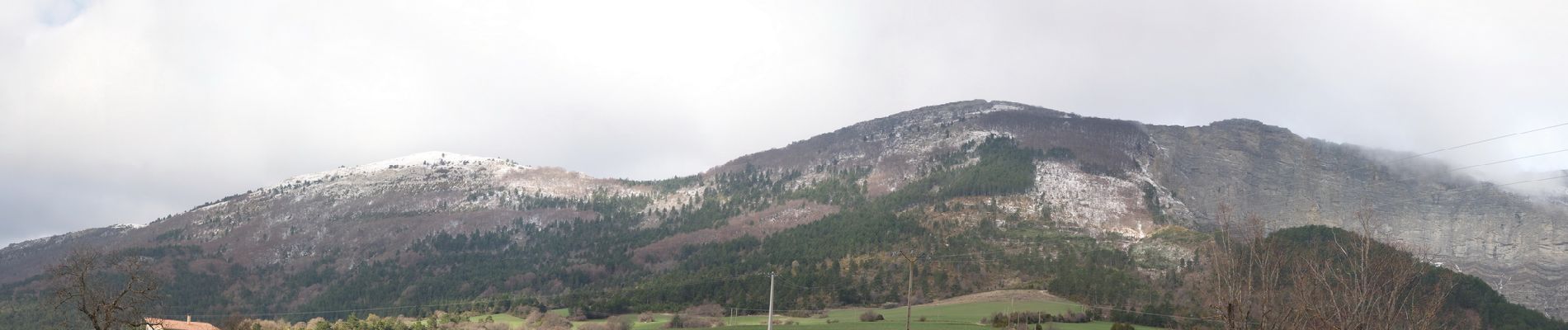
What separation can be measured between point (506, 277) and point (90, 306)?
151 meters

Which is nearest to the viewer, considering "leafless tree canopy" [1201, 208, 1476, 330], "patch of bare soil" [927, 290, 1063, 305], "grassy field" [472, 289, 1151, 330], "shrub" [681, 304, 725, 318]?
"leafless tree canopy" [1201, 208, 1476, 330]

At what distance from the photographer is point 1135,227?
160m

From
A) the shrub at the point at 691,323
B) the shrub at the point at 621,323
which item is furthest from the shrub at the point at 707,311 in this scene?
the shrub at the point at 691,323

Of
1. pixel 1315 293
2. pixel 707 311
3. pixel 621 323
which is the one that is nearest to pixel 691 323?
pixel 621 323

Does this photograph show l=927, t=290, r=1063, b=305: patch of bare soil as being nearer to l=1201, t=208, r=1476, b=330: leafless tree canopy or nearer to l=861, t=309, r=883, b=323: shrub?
l=861, t=309, r=883, b=323: shrub

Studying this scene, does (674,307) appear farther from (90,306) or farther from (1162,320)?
(90,306)

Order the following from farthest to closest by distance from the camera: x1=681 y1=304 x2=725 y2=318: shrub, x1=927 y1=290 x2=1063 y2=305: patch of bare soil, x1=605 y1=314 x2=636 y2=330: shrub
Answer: x1=681 y1=304 x2=725 y2=318: shrub → x1=927 y1=290 x2=1063 y2=305: patch of bare soil → x1=605 y1=314 x2=636 y2=330: shrub

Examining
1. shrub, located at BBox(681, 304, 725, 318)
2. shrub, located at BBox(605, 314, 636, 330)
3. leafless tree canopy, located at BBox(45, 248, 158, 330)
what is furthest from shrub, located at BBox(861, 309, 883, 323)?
leafless tree canopy, located at BBox(45, 248, 158, 330)

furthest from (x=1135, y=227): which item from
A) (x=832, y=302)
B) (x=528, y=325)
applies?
(x=528, y=325)

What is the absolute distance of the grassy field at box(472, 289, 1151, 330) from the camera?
9738 cm

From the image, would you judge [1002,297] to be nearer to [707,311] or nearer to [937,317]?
[937,317]

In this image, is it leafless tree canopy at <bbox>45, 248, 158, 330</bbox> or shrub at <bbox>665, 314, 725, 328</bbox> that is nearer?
leafless tree canopy at <bbox>45, 248, 158, 330</bbox>

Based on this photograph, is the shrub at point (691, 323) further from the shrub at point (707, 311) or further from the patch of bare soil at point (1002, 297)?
the patch of bare soil at point (1002, 297)

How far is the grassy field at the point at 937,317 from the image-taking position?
9738 cm
